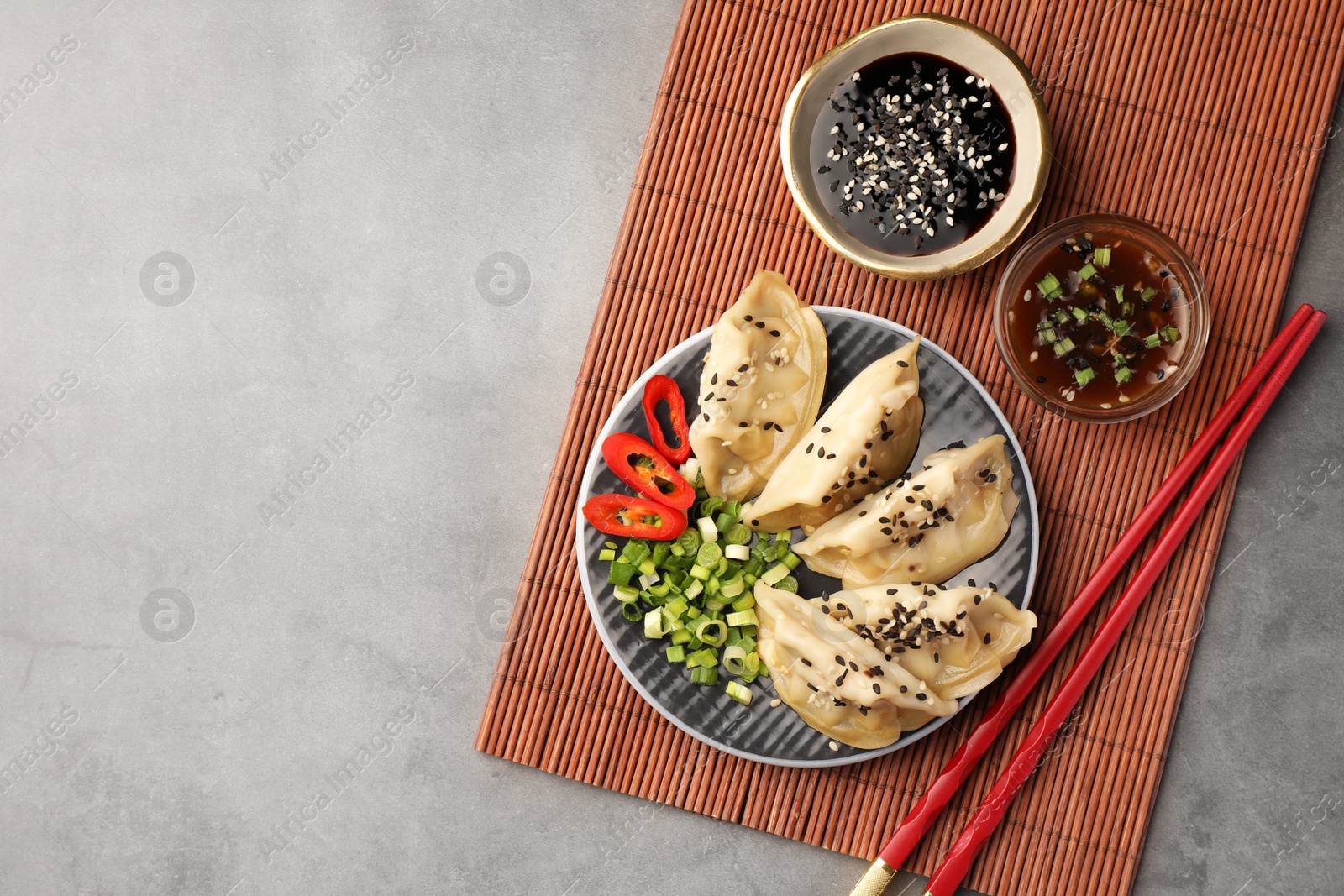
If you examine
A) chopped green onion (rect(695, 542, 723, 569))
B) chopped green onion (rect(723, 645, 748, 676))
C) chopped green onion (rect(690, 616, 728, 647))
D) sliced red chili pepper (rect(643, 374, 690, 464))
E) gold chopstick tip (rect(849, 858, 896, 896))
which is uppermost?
sliced red chili pepper (rect(643, 374, 690, 464))

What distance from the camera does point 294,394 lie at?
3863 millimetres

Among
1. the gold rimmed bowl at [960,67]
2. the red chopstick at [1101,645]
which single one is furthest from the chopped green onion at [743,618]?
the gold rimmed bowl at [960,67]

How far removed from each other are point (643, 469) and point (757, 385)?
0.55m

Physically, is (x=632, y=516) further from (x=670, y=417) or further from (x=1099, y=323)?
(x=1099, y=323)

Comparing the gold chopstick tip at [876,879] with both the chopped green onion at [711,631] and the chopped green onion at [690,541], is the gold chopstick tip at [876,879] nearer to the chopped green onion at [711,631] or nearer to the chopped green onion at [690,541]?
the chopped green onion at [711,631]

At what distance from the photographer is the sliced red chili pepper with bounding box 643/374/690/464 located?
3301 mm

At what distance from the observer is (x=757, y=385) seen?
10.8 feet

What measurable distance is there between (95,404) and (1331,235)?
549cm

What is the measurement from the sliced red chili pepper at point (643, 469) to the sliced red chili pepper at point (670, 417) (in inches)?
1.7

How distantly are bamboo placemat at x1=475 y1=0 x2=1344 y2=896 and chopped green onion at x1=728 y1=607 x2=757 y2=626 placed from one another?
57 cm

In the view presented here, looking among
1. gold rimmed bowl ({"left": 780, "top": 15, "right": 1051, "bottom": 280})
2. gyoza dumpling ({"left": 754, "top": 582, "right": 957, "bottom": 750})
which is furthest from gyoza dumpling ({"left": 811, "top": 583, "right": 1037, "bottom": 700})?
gold rimmed bowl ({"left": 780, "top": 15, "right": 1051, "bottom": 280})

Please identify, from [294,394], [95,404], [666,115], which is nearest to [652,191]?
[666,115]

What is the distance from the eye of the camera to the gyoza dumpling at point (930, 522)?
3164mm

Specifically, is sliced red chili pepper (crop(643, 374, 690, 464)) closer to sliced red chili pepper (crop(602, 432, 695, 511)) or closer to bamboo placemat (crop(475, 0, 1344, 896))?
sliced red chili pepper (crop(602, 432, 695, 511))
